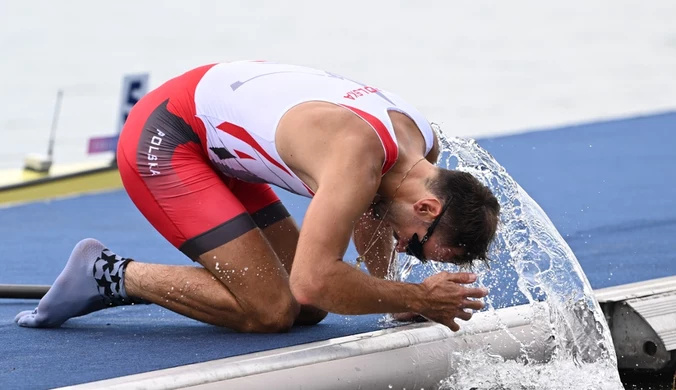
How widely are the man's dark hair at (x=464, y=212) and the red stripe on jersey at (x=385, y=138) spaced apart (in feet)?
0.39

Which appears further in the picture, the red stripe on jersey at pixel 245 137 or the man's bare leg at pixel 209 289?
the man's bare leg at pixel 209 289

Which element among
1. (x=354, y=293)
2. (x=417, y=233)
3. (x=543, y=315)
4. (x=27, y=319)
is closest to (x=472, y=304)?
(x=417, y=233)

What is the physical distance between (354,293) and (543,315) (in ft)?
2.64

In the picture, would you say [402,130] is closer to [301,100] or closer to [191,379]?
[301,100]

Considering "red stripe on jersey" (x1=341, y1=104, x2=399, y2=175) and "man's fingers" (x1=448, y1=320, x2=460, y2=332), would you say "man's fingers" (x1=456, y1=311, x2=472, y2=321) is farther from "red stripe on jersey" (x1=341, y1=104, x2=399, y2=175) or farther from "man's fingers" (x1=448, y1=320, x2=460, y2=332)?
"red stripe on jersey" (x1=341, y1=104, x2=399, y2=175)

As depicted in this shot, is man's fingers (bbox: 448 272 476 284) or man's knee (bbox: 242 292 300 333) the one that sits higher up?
man's fingers (bbox: 448 272 476 284)

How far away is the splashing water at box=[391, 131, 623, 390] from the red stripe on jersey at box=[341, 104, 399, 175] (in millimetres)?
550

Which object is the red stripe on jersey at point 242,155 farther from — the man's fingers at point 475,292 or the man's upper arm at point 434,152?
the man's fingers at point 475,292

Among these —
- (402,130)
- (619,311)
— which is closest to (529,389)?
(619,311)

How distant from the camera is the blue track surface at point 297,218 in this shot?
309cm

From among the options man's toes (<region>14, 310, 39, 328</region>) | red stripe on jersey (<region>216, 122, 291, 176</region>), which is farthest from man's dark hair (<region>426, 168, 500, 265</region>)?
man's toes (<region>14, 310, 39, 328</region>)

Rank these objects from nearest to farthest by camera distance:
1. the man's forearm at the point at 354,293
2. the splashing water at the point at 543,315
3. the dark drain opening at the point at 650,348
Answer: the man's forearm at the point at 354,293 → the splashing water at the point at 543,315 → the dark drain opening at the point at 650,348

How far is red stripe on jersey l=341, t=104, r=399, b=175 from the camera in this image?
3016mm

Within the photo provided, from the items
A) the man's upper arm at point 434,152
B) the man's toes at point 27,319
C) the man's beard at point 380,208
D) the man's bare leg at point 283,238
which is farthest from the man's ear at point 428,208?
the man's toes at point 27,319
